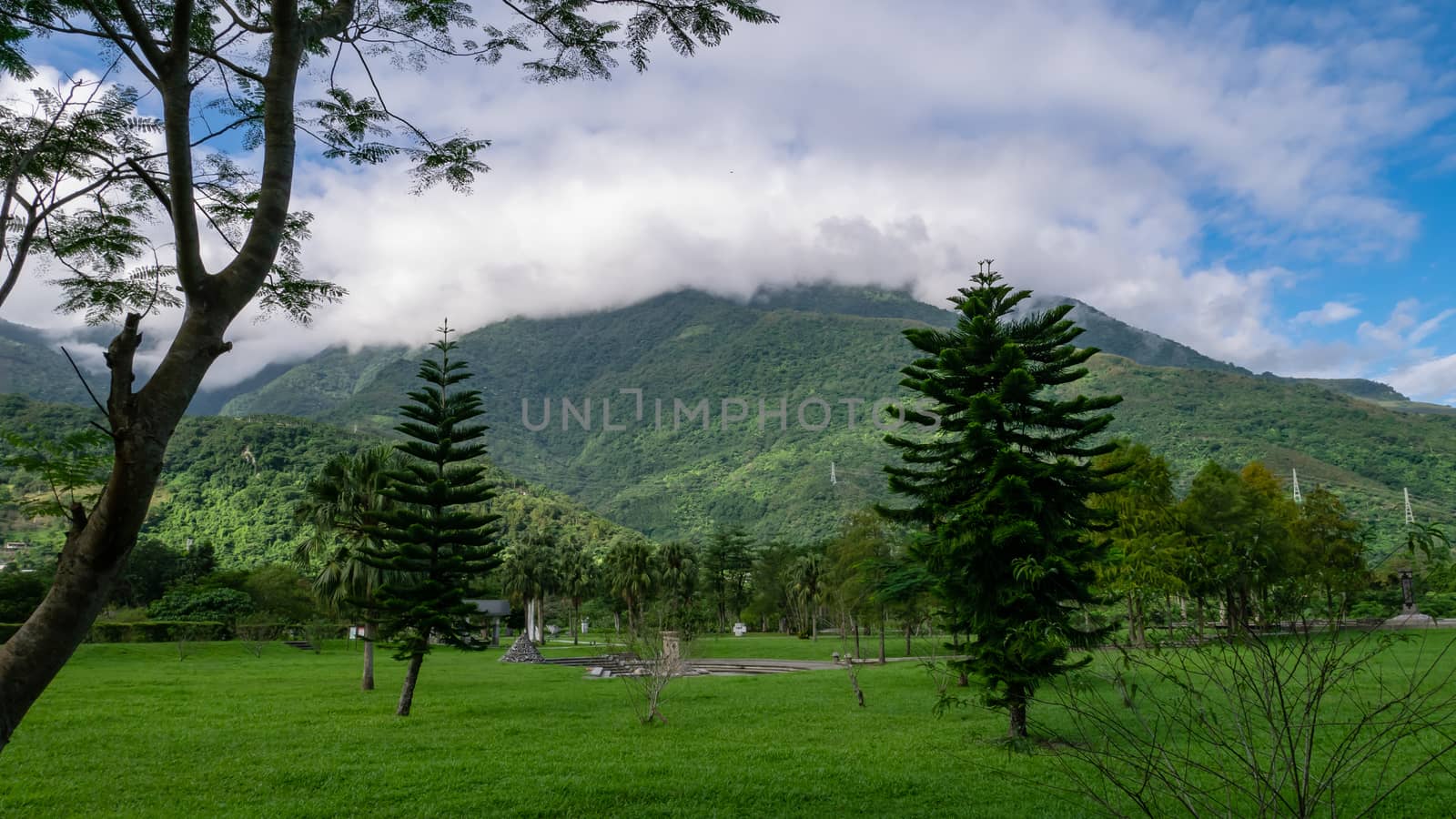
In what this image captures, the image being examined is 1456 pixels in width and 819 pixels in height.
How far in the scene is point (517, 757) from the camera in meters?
10.7

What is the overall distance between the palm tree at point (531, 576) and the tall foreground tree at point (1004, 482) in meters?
39.3

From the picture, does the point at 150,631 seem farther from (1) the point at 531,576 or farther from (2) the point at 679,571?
(2) the point at 679,571

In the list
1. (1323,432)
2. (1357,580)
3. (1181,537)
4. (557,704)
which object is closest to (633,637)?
(557,704)

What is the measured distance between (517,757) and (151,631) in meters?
36.2

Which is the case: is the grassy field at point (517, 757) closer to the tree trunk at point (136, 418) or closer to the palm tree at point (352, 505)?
the palm tree at point (352, 505)

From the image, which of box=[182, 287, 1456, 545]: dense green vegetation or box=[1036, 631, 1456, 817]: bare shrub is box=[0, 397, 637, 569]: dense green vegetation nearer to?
box=[182, 287, 1456, 545]: dense green vegetation

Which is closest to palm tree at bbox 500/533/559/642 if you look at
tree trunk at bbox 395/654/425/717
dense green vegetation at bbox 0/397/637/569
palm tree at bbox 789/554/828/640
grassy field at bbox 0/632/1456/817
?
palm tree at bbox 789/554/828/640

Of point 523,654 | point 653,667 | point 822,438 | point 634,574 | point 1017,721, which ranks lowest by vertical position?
point 523,654

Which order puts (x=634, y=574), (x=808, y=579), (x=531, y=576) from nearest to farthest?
1. (x=634, y=574)
2. (x=808, y=579)
3. (x=531, y=576)

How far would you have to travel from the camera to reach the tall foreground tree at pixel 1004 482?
11281 mm

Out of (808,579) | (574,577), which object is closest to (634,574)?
(574,577)

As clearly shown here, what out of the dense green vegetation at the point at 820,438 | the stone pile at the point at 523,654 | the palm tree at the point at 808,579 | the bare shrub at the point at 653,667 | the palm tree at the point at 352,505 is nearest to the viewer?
the bare shrub at the point at 653,667

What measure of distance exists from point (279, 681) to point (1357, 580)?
84.3 ft

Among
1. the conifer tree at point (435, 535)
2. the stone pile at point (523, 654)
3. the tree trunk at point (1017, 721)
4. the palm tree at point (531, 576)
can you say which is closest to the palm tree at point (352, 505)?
the conifer tree at point (435, 535)
